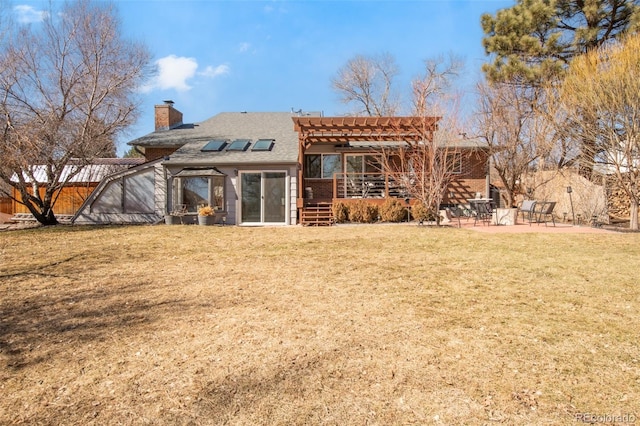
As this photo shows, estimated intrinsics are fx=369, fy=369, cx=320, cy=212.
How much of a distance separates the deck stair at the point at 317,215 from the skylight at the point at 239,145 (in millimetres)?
4099

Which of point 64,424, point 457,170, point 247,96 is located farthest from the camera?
point 247,96

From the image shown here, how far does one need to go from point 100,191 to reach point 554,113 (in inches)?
761

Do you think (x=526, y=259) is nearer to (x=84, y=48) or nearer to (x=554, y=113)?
(x=554, y=113)

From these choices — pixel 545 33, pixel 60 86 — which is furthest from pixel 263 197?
pixel 545 33

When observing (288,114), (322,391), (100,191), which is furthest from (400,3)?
(100,191)

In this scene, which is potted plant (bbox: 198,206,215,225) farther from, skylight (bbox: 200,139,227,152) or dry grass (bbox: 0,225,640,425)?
dry grass (bbox: 0,225,640,425)

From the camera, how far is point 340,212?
14852mm

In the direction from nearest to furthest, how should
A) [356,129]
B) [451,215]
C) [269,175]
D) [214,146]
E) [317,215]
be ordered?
1. [317,215]
2. [451,215]
3. [269,175]
4. [356,129]
5. [214,146]

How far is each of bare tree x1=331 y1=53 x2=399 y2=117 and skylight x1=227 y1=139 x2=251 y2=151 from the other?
1561 cm

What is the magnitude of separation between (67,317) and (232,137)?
15141 mm

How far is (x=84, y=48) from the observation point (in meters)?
16.1

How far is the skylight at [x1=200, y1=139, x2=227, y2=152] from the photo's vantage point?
16703mm

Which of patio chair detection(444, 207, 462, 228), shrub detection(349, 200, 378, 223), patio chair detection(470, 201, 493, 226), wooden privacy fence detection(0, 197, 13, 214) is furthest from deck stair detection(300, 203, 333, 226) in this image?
wooden privacy fence detection(0, 197, 13, 214)

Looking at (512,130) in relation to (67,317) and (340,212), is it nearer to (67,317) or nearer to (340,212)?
(340,212)
